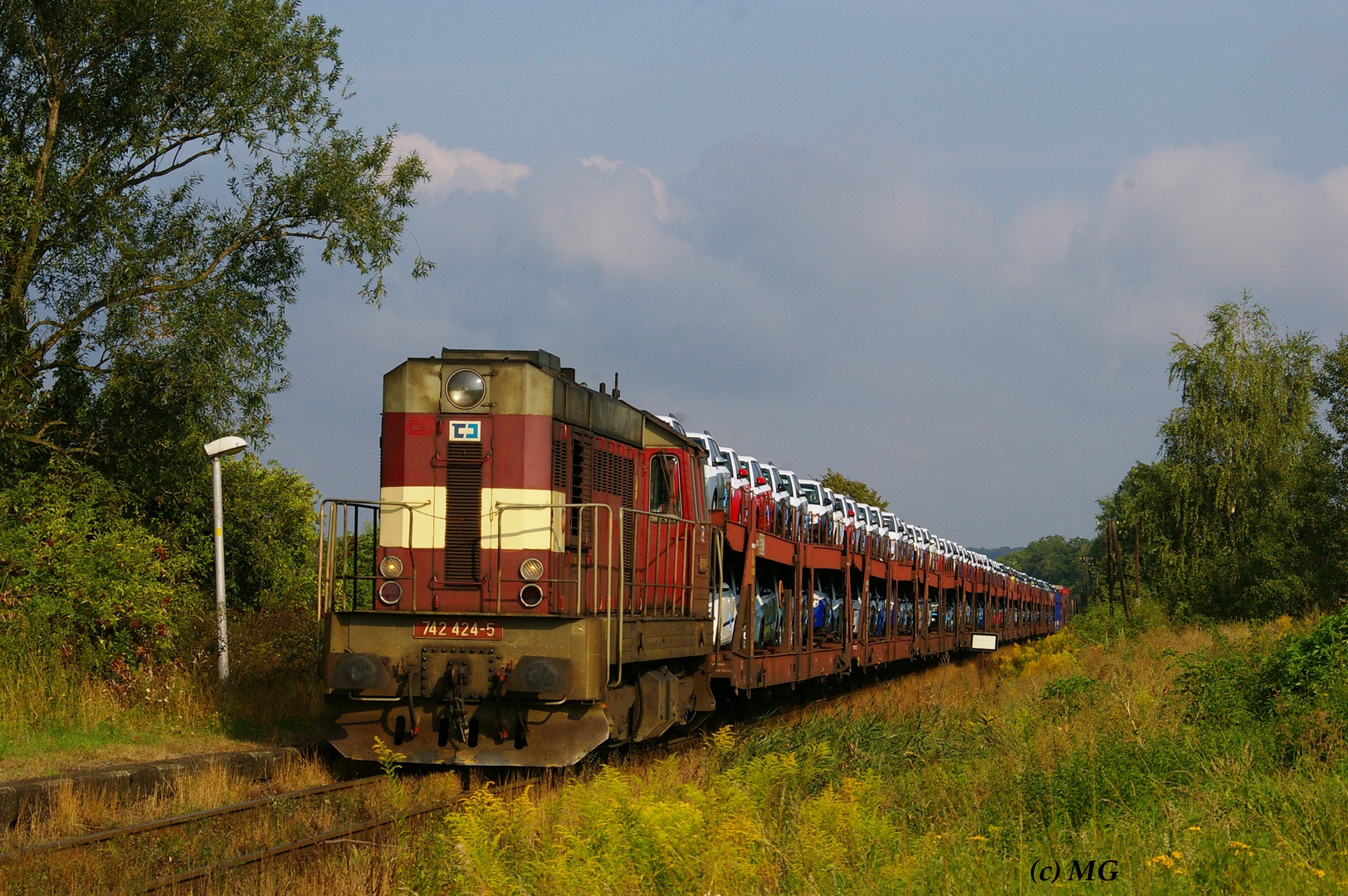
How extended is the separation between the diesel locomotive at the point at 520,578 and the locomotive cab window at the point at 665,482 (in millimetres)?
20

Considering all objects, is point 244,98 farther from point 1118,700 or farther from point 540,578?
point 1118,700

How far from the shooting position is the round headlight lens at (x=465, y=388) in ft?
34.7

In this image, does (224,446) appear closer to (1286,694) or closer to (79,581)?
(79,581)

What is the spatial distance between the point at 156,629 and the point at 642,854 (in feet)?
30.9

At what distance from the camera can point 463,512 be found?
10492 millimetres

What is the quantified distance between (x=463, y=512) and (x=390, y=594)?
0.93 metres

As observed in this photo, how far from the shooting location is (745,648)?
44.2 feet

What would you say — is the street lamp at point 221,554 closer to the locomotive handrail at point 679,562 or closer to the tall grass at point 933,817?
the locomotive handrail at point 679,562

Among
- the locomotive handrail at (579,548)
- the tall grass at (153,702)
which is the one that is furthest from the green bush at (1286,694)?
the tall grass at (153,702)

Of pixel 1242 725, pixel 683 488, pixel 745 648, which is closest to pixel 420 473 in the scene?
pixel 683 488

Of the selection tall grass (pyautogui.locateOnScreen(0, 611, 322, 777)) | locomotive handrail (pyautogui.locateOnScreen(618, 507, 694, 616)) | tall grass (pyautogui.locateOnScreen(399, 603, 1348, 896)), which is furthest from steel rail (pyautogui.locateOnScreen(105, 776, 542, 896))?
tall grass (pyautogui.locateOnScreen(0, 611, 322, 777))

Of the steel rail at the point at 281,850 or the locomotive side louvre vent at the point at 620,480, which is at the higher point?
the locomotive side louvre vent at the point at 620,480

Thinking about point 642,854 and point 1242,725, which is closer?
point 642,854

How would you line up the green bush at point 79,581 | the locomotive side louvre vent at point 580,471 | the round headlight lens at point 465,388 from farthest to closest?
the green bush at point 79,581, the locomotive side louvre vent at point 580,471, the round headlight lens at point 465,388
